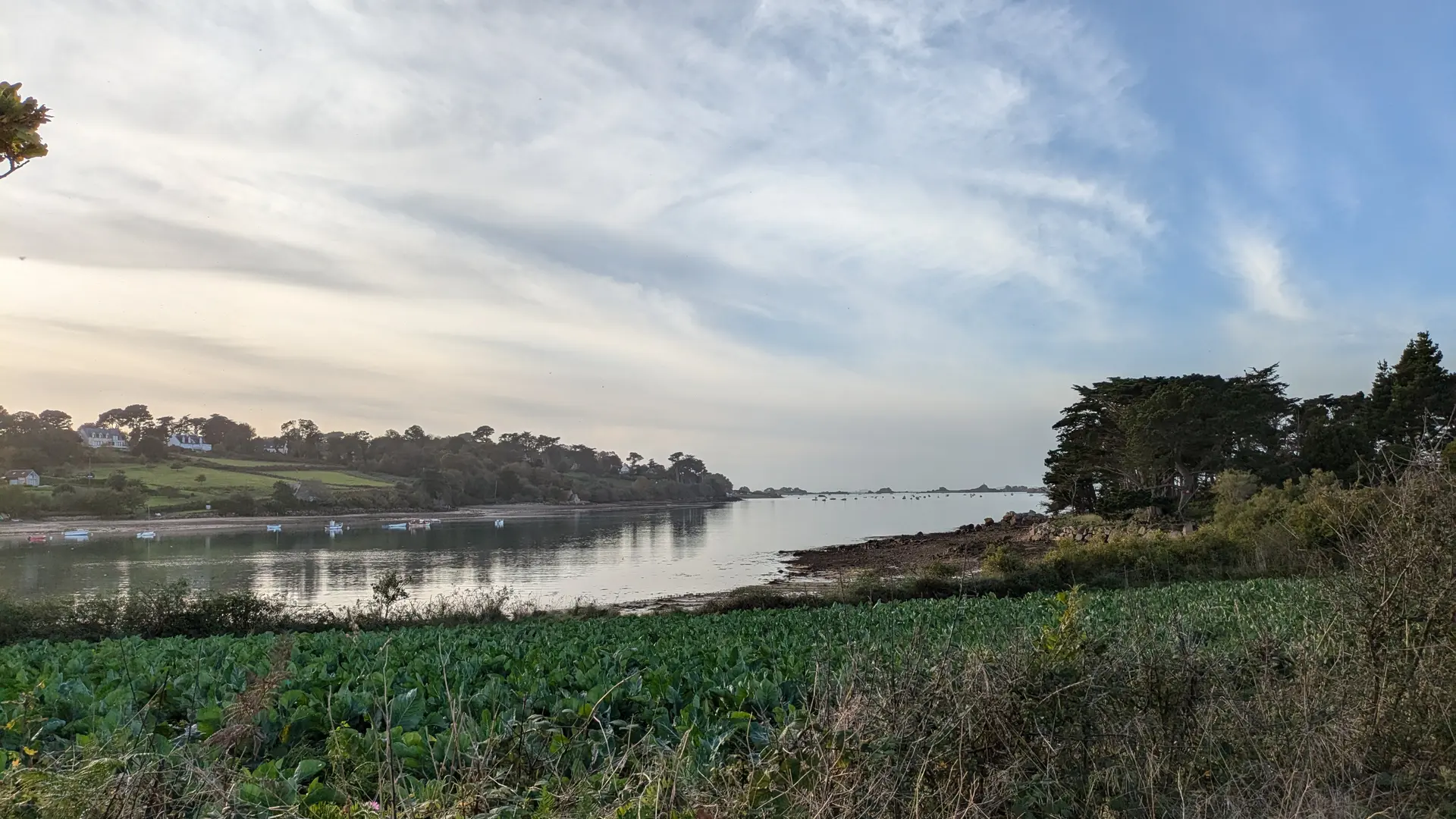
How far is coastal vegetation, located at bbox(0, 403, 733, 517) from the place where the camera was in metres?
82.8

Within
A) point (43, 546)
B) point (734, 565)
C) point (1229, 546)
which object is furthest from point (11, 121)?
point (43, 546)

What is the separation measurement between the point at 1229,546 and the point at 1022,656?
26227 millimetres

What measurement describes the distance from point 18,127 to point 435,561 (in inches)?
1888

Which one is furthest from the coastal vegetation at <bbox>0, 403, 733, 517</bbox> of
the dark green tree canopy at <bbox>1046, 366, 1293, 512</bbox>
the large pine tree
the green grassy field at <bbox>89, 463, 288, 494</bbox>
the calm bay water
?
the large pine tree

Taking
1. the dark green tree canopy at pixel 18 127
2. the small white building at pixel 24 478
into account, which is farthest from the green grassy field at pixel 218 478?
the dark green tree canopy at pixel 18 127

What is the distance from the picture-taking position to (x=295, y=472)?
113125 mm

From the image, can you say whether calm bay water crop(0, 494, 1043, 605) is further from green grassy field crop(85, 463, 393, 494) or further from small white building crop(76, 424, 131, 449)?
small white building crop(76, 424, 131, 449)

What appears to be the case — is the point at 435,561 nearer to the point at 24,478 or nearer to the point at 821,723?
the point at 821,723

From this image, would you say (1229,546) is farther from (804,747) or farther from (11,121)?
(11,121)

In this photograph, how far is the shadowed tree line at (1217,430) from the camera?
38781mm

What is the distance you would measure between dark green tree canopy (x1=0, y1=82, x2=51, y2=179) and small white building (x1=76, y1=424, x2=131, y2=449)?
5740 inches

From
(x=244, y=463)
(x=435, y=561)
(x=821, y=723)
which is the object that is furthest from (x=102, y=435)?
(x=821, y=723)

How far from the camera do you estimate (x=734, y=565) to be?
4706cm

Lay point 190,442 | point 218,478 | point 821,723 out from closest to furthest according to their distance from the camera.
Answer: point 821,723 < point 218,478 < point 190,442
